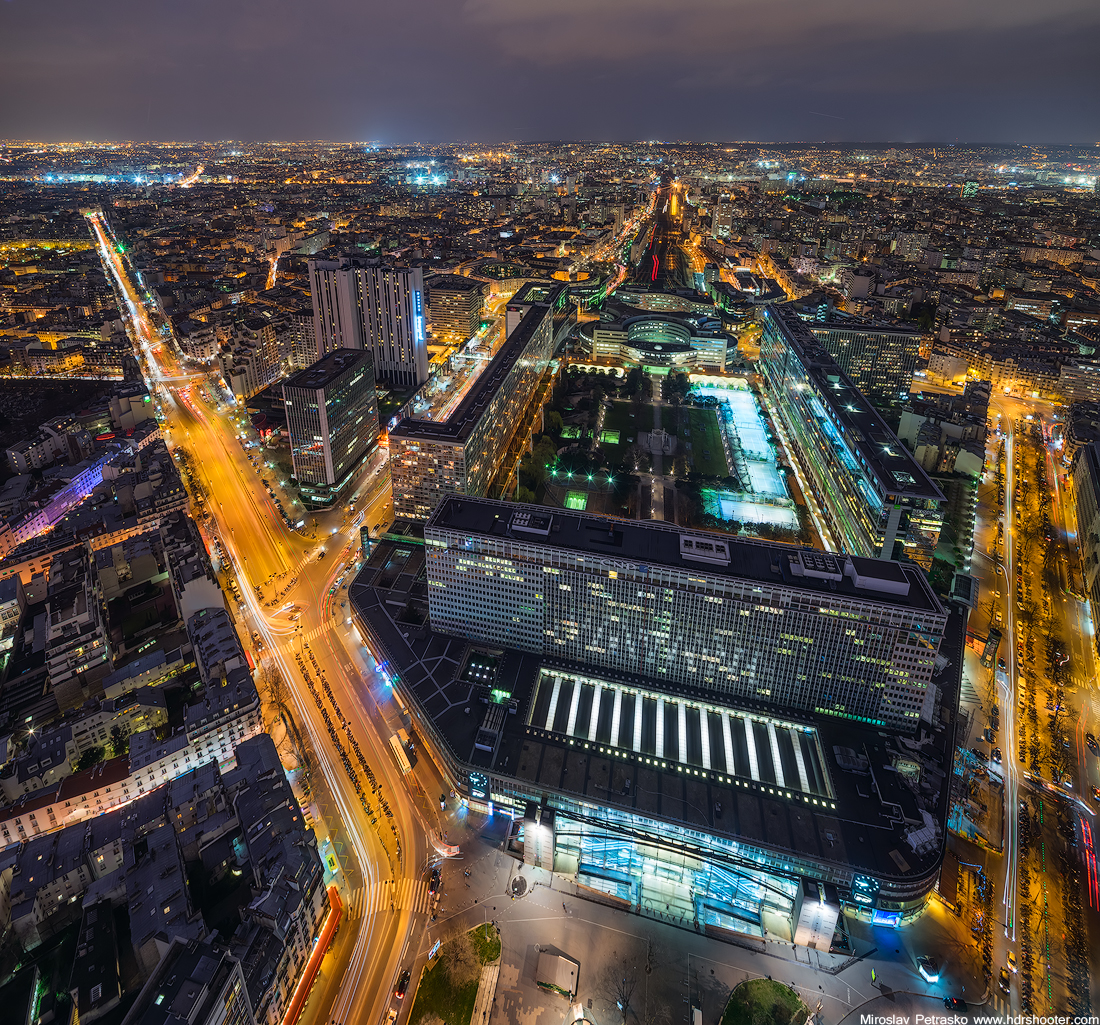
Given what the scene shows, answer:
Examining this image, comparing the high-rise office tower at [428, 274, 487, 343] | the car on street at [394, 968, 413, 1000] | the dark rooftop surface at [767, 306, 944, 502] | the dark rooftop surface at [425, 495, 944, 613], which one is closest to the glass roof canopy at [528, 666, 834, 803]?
the dark rooftop surface at [425, 495, 944, 613]

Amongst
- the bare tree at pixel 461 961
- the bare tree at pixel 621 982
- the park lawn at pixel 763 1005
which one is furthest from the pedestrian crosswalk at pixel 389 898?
the park lawn at pixel 763 1005

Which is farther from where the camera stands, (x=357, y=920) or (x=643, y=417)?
(x=643, y=417)

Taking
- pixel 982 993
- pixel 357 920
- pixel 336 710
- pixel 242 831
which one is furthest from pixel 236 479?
pixel 982 993

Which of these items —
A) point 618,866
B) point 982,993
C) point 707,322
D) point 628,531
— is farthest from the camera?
point 707,322

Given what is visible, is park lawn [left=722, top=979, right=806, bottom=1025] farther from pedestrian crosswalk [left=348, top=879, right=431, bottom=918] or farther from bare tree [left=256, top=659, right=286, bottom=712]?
bare tree [left=256, top=659, right=286, bottom=712]

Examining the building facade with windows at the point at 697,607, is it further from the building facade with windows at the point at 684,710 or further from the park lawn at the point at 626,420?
the park lawn at the point at 626,420

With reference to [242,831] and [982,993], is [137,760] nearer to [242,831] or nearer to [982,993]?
[242,831]

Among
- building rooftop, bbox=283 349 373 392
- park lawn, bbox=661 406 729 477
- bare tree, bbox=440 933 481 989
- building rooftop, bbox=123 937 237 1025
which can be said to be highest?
building rooftop, bbox=283 349 373 392
